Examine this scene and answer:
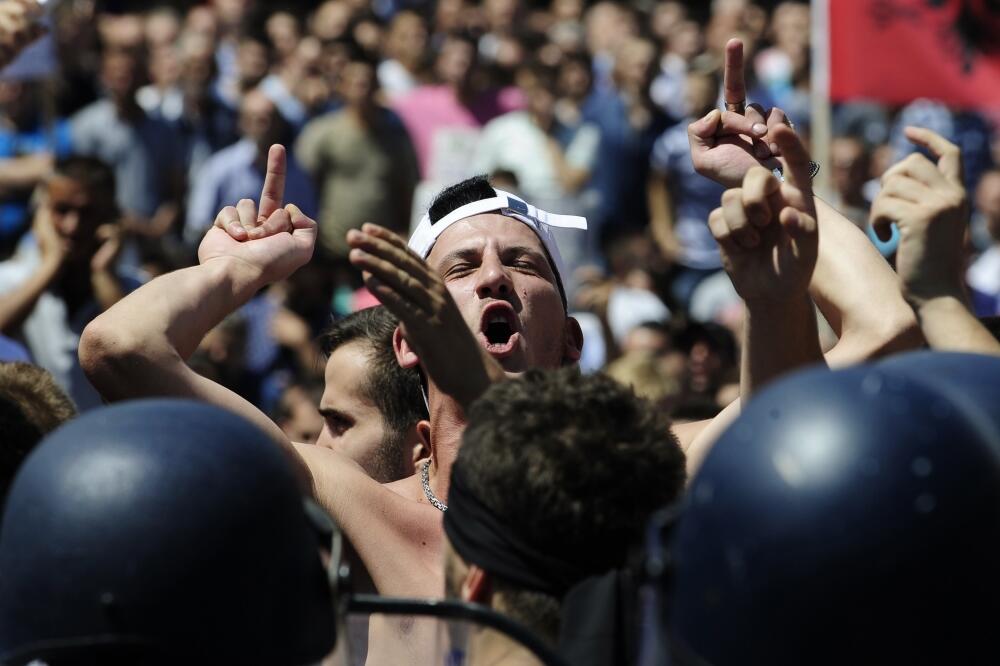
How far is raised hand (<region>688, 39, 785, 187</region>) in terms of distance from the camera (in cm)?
380

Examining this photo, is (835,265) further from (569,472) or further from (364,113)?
(364,113)

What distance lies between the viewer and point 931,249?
3.25m

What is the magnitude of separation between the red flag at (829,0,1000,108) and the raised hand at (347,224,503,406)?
20.1 ft

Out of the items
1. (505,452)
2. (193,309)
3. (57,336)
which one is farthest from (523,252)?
(57,336)

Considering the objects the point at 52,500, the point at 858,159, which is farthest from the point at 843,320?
the point at 858,159

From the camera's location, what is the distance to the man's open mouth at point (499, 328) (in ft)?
13.4

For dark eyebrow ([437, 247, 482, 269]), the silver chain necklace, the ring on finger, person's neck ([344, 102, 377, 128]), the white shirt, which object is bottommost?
person's neck ([344, 102, 377, 128])

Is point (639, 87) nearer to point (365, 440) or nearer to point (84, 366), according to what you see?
point (365, 440)

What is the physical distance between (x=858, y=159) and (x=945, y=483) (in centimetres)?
830

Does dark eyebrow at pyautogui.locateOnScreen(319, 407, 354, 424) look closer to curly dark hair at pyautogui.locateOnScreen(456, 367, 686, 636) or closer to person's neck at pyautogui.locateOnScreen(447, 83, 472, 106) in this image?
curly dark hair at pyautogui.locateOnScreen(456, 367, 686, 636)

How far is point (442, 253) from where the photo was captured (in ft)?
14.1

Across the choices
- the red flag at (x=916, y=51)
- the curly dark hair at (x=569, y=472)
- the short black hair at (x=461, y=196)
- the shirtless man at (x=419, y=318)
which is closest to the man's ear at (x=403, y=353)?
the shirtless man at (x=419, y=318)

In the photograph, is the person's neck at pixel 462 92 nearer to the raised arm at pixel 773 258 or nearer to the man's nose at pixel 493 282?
the man's nose at pixel 493 282

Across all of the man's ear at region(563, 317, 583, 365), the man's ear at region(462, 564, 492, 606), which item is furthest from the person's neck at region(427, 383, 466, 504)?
the man's ear at region(462, 564, 492, 606)
